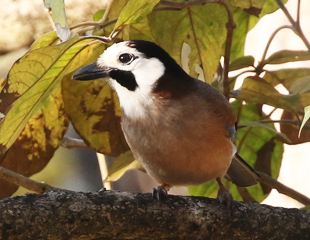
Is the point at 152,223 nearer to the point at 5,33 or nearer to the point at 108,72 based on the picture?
the point at 108,72

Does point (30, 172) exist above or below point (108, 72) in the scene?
below

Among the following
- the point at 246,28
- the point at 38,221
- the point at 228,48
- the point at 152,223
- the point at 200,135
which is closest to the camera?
the point at 38,221

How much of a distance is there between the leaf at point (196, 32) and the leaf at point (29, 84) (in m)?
0.41

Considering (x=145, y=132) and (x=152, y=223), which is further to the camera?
(x=145, y=132)

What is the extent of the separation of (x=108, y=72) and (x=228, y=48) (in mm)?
375

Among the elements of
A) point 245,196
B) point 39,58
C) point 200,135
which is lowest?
point 245,196

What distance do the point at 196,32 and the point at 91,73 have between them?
0.37m

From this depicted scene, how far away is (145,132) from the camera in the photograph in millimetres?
1433

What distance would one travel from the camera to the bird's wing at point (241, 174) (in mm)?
1644

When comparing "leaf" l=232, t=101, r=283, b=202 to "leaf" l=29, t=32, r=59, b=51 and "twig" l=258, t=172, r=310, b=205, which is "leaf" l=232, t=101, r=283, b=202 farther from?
"leaf" l=29, t=32, r=59, b=51

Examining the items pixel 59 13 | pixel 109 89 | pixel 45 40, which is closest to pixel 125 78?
pixel 109 89

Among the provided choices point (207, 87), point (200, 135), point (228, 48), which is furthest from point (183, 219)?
point (228, 48)

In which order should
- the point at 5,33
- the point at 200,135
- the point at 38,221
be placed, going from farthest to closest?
the point at 5,33, the point at 200,135, the point at 38,221

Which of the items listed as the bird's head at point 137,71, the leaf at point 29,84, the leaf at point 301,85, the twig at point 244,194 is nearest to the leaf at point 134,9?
the leaf at point 29,84
